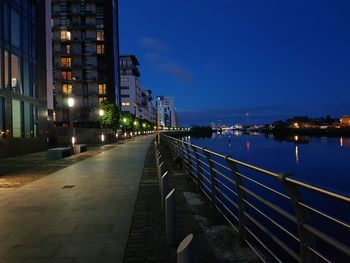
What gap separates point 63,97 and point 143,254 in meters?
81.6

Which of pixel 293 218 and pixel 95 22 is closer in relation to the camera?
pixel 293 218

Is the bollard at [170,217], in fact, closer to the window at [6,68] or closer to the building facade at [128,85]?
the window at [6,68]

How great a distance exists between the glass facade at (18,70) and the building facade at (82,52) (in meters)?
52.2

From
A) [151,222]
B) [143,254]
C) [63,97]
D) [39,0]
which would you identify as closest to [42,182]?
[151,222]

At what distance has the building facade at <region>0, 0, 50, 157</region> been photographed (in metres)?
26.4

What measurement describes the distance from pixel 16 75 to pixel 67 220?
23803 mm

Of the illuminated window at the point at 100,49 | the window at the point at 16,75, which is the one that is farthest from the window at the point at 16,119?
the illuminated window at the point at 100,49

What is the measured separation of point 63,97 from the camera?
273 feet

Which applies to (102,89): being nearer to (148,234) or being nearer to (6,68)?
(6,68)

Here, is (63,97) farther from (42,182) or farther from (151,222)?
(151,222)

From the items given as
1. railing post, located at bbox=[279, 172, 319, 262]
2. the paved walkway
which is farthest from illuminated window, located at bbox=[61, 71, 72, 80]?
railing post, located at bbox=[279, 172, 319, 262]

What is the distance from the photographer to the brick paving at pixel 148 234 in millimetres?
5504

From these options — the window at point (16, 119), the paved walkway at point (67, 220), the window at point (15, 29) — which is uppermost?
the window at point (15, 29)

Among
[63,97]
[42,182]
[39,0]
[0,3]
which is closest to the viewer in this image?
[42,182]
